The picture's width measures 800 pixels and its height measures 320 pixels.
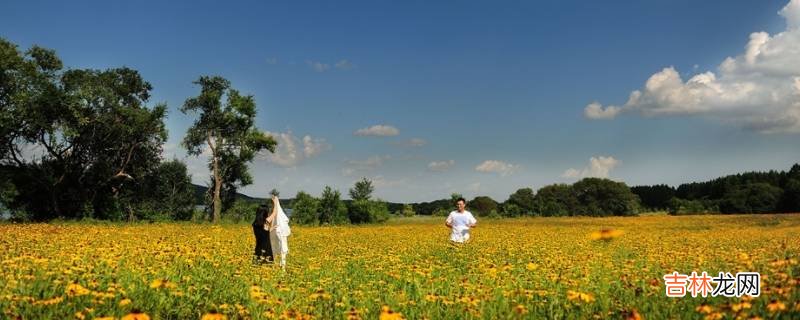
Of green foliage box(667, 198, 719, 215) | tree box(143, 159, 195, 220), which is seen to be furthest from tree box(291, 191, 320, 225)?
green foliage box(667, 198, 719, 215)

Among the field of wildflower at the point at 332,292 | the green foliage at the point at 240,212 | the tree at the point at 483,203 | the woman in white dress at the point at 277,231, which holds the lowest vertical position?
the field of wildflower at the point at 332,292

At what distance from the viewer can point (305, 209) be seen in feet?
147

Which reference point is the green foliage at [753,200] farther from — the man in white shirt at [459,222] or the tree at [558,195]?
the man in white shirt at [459,222]

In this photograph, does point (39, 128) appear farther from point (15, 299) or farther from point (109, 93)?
point (15, 299)

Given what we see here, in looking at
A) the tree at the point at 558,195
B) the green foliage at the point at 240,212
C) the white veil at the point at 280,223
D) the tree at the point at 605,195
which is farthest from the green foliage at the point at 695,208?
the white veil at the point at 280,223

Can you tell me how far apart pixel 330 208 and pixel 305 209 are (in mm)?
2067

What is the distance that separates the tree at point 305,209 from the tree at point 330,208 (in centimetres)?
58

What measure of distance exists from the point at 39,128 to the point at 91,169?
17.9 feet

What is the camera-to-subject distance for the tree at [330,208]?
149 ft

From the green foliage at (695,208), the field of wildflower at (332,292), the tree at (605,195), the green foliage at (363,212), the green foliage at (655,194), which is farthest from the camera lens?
the green foliage at (655,194)

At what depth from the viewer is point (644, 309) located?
632 cm

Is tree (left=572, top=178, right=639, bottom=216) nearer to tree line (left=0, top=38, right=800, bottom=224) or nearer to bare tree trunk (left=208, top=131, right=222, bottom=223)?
tree line (left=0, top=38, right=800, bottom=224)

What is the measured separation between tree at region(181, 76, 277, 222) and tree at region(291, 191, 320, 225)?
639 cm

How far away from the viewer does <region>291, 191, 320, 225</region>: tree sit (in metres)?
44.3
